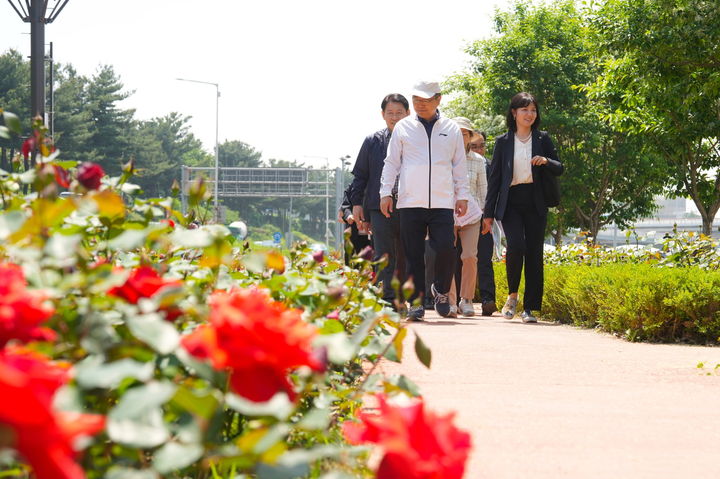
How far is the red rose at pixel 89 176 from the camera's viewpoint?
201cm

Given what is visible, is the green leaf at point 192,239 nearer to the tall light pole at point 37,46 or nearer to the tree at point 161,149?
the tall light pole at point 37,46

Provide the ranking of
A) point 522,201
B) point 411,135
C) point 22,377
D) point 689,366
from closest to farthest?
1. point 22,377
2. point 689,366
3. point 411,135
4. point 522,201

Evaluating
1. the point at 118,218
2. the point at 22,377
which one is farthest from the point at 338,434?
the point at 22,377

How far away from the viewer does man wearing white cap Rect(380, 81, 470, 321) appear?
7.99 metres

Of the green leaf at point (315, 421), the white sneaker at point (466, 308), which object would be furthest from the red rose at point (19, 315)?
the white sneaker at point (466, 308)

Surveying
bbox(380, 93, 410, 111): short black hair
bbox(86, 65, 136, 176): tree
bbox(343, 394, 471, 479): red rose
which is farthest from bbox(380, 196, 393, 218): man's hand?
bbox(86, 65, 136, 176): tree

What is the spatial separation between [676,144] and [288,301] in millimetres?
22982

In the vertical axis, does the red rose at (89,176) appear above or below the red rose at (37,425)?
above

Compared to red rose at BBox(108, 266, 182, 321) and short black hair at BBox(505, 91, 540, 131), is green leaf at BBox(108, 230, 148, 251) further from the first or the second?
short black hair at BBox(505, 91, 540, 131)

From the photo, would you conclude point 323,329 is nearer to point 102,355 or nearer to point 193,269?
point 193,269

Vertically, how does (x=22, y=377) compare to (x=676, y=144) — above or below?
below

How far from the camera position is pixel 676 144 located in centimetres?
2433

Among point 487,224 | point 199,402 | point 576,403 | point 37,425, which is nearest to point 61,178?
point 199,402

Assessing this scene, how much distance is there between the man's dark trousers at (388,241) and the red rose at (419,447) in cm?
721
